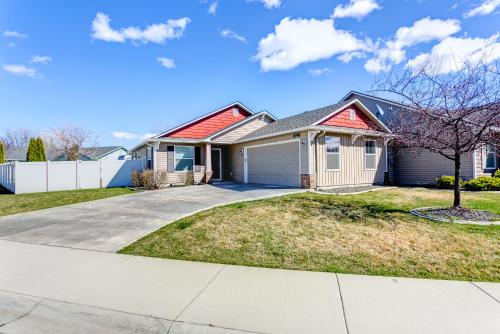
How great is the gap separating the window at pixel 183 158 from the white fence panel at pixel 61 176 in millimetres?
6222

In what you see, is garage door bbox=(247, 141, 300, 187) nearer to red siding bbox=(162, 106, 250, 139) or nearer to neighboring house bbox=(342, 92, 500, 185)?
red siding bbox=(162, 106, 250, 139)

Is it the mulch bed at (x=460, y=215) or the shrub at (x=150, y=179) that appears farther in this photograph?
the shrub at (x=150, y=179)

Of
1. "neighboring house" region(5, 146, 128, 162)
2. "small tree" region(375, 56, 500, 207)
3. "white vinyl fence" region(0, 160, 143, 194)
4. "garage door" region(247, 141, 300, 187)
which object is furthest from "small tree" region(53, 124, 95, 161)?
"small tree" region(375, 56, 500, 207)

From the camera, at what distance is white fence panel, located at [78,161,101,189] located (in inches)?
688

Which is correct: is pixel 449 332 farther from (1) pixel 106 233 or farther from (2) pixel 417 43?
(2) pixel 417 43

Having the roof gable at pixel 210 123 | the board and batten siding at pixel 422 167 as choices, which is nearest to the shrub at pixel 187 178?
the roof gable at pixel 210 123

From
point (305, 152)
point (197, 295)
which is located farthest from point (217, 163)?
point (197, 295)

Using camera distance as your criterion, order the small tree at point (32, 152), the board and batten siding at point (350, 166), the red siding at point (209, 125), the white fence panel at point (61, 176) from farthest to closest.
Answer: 1. the small tree at point (32, 152)
2. the red siding at point (209, 125)
3. the white fence panel at point (61, 176)
4. the board and batten siding at point (350, 166)

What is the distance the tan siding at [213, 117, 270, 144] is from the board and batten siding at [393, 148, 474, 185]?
29.3 feet

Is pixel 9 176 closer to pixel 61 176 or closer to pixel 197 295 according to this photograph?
pixel 61 176

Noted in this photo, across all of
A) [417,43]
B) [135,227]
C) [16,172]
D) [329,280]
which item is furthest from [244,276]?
[16,172]

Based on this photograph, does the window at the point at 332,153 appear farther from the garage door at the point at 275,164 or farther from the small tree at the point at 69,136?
the small tree at the point at 69,136

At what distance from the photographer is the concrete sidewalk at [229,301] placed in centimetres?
302

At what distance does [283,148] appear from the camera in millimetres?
14844
